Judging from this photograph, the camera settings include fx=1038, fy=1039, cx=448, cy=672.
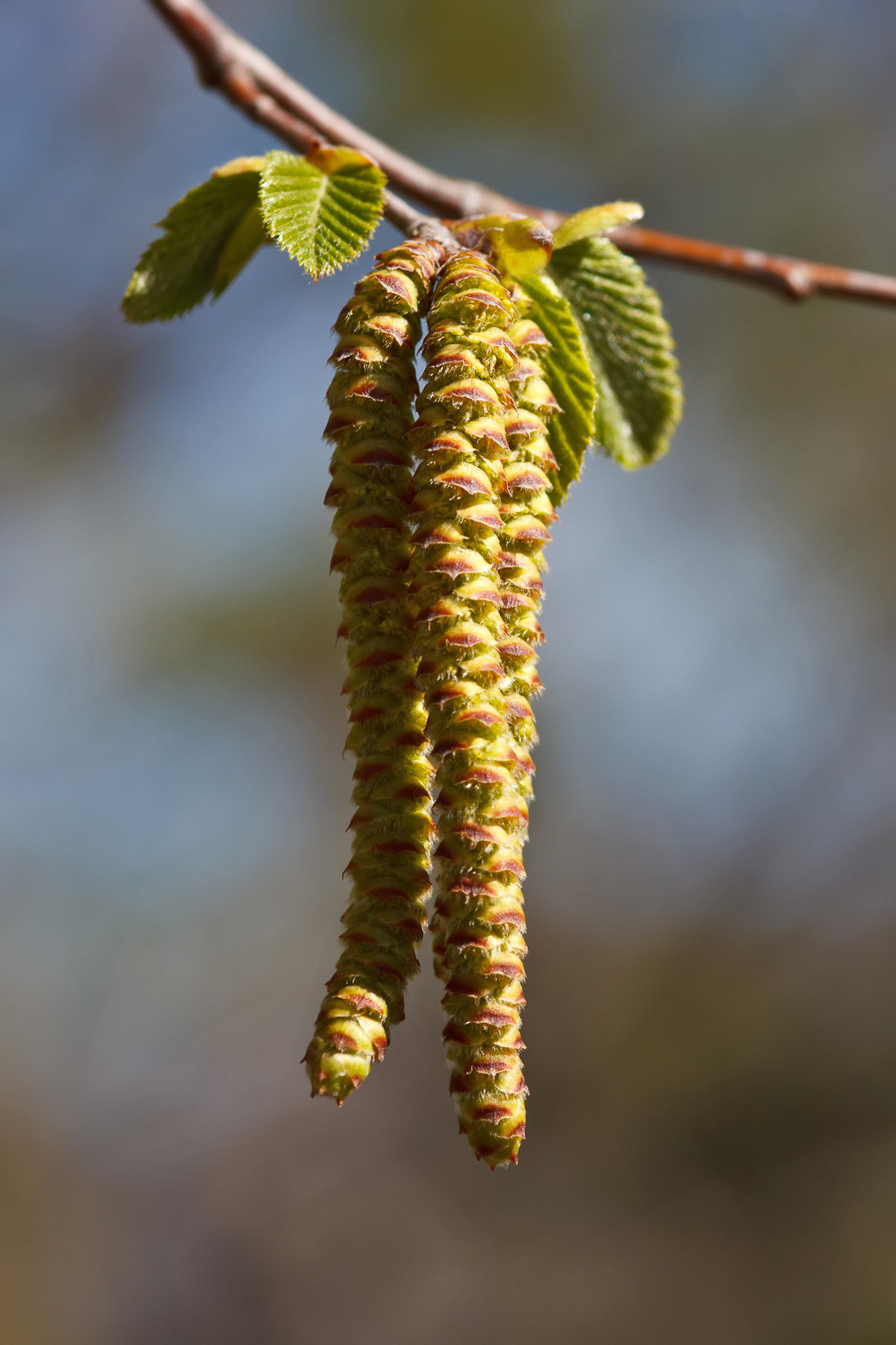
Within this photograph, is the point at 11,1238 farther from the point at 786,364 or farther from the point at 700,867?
the point at 786,364

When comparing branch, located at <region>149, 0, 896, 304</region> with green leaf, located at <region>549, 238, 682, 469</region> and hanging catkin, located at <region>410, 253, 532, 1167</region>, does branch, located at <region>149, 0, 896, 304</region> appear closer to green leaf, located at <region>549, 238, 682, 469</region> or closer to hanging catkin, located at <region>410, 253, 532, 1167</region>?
green leaf, located at <region>549, 238, 682, 469</region>

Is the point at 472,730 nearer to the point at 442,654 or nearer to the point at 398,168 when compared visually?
the point at 442,654

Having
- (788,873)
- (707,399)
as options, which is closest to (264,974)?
(788,873)

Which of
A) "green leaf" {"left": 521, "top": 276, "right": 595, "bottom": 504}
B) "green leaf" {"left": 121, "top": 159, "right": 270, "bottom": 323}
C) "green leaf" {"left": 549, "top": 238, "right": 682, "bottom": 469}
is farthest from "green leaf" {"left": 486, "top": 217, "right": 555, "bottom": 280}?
"green leaf" {"left": 121, "top": 159, "right": 270, "bottom": 323}

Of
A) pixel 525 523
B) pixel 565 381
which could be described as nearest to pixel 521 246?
pixel 565 381

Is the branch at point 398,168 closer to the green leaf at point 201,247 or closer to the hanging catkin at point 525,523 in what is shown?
the green leaf at point 201,247

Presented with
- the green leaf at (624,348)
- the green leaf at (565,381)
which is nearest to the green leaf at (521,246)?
the green leaf at (565,381)
